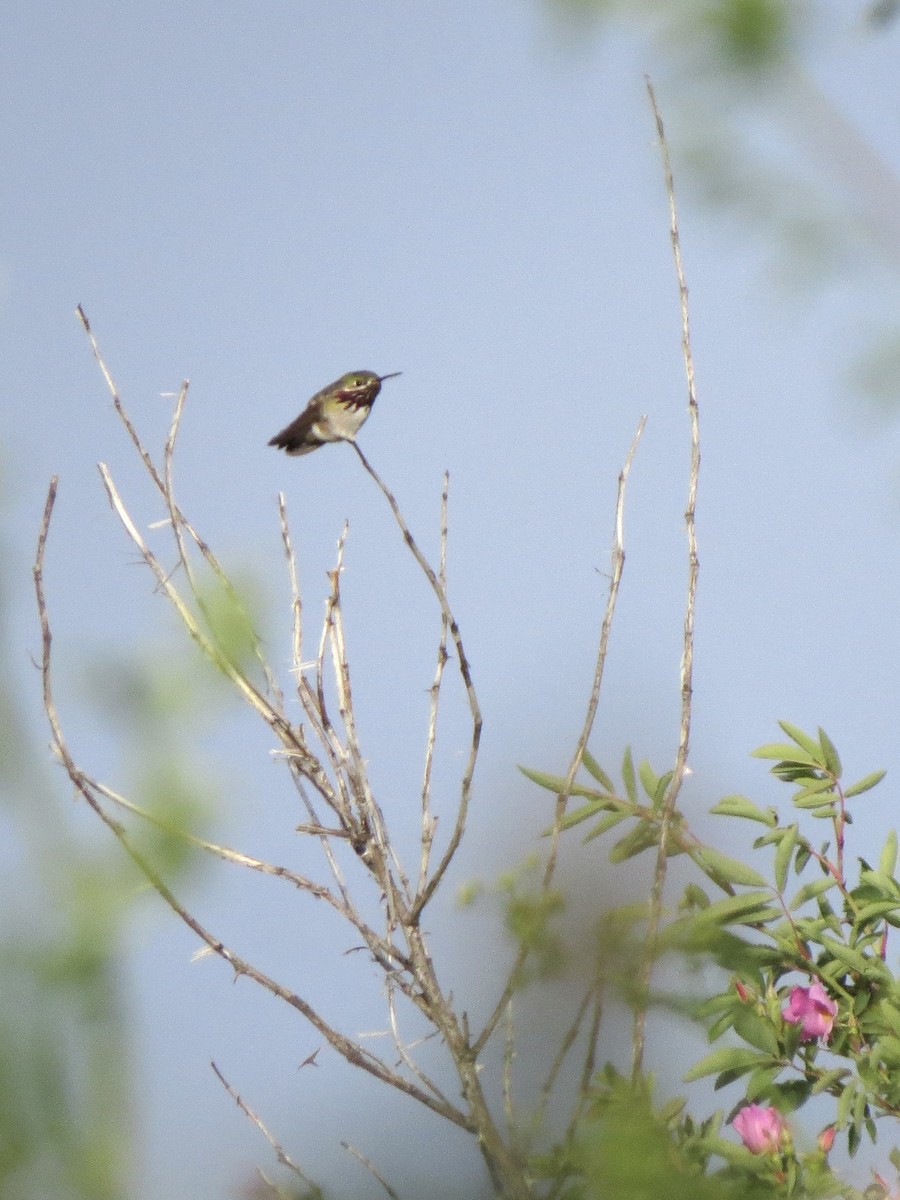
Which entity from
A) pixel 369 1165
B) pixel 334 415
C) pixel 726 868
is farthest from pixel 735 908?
pixel 334 415

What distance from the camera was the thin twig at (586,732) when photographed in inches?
31.1

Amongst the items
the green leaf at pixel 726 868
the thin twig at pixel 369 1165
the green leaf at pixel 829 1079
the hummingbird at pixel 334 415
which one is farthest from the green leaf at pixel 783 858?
the hummingbird at pixel 334 415

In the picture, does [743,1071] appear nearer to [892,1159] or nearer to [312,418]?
[892,1159]

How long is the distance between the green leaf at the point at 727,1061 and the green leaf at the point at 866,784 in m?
0.19

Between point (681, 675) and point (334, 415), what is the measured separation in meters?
0.43

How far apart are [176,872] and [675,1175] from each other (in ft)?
1.03

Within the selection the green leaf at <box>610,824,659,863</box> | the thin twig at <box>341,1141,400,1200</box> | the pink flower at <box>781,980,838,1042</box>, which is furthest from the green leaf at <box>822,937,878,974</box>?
the thin twig at <box>341,1141,400,1200</box>

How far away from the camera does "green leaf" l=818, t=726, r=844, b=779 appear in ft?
3.18

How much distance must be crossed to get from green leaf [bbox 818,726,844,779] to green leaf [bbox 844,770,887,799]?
0.05 feet

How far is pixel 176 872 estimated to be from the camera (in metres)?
0.71

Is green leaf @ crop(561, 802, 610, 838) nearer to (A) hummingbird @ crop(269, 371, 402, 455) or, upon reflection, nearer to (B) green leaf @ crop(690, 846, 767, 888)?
(B) green leaf @ crop(690, 846, 767, 888)

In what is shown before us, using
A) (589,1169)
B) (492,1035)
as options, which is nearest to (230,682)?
(492,1035)

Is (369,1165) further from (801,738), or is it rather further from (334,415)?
(334,415)

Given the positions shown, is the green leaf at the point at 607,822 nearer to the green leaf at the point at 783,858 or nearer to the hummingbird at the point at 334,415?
the green leaf at the point at 783,858
